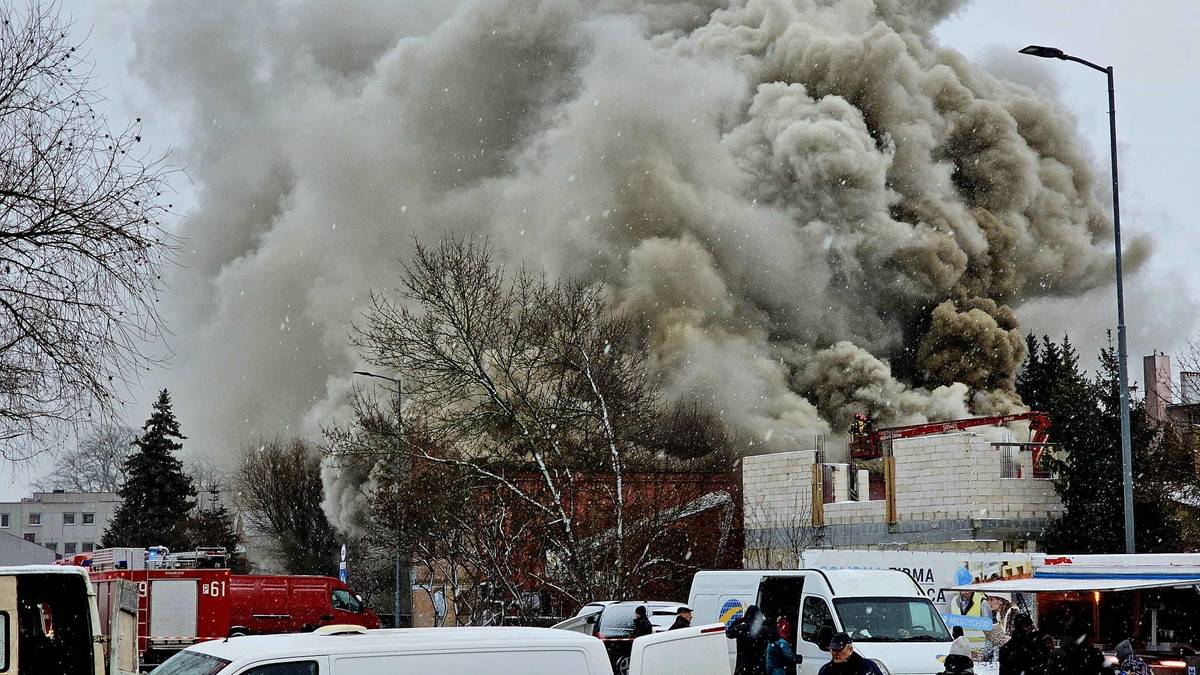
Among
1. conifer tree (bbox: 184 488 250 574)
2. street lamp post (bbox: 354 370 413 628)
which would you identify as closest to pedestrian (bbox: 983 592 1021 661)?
street lamp post (bbox: 354 370 413 628)

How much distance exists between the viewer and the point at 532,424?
27.4 m

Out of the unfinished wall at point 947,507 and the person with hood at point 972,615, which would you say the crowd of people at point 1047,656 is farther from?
the unfinished wall at point 947,507

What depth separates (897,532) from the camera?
1107 inches

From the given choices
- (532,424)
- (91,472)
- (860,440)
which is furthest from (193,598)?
(91,472)

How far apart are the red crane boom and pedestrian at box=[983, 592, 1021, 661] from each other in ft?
35.4

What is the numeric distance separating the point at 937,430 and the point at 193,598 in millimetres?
20190

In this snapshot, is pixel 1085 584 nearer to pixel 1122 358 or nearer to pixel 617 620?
pixel 1122 358

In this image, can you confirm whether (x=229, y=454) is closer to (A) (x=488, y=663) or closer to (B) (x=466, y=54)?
(B) (x=466, y=54)

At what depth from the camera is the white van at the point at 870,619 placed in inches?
638

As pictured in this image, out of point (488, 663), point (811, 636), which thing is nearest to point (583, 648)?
point (488, 663)

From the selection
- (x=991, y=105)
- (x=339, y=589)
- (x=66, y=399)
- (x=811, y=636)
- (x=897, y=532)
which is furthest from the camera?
(x=991, y=105)

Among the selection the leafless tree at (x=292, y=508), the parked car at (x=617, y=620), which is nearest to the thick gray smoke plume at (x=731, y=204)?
the leafless tree at (x=292, y=508)

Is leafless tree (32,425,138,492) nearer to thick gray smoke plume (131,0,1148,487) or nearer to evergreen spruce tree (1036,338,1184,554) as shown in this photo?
thick gray smoke plume (131,0,1148,487)

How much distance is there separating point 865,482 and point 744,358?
42692 mm
